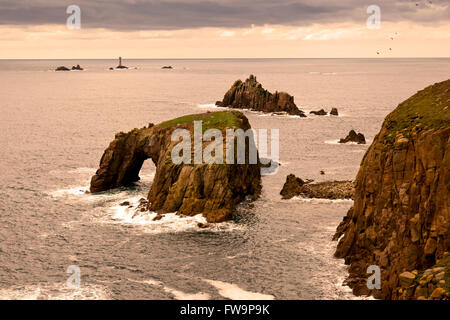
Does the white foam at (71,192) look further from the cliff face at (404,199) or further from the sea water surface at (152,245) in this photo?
the cliff face at (404,199)

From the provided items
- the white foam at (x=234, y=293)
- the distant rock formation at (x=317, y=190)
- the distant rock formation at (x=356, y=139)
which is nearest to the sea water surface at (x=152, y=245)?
the white foam at (x=234, y=293)

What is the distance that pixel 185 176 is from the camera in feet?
267

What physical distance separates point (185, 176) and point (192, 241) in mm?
15044

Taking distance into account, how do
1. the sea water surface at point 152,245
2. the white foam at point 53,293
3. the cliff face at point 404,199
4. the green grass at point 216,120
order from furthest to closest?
the green grass at point 216,120 < the sea water surface at point 152,245 < the white foam at point 53,293 < the cliff face at point 404,199

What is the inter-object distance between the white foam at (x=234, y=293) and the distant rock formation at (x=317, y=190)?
115 ft

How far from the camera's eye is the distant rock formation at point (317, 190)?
88744 mm

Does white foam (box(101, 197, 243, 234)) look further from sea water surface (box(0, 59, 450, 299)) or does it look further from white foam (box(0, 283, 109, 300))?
white foam (box(0, 283, 109, 300))

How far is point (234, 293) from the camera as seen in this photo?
177 ft

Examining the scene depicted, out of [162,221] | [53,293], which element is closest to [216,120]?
[162,221]

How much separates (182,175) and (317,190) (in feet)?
82.5

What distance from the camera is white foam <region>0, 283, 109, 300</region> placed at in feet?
176

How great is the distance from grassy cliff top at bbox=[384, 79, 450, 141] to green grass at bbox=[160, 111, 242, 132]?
125 feet
